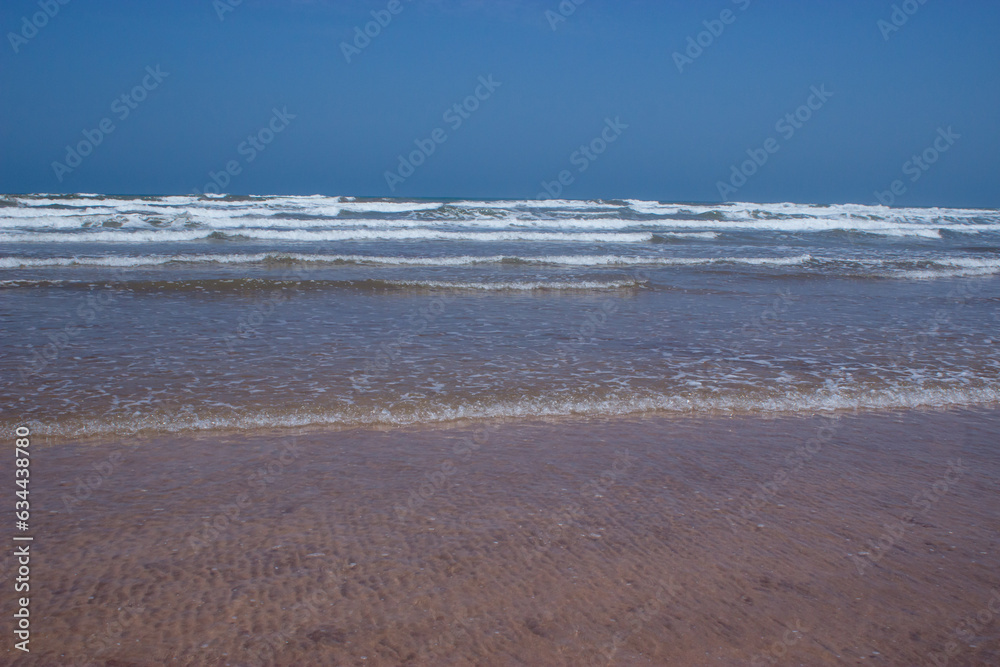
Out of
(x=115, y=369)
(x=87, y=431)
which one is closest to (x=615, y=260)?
(x=115, y=369)

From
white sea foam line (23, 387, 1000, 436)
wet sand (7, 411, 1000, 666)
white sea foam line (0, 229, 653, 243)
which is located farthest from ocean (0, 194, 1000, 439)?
wet sand (7, 411, 1000, 666)

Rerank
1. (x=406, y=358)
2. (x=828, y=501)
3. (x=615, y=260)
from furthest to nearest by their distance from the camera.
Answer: (x=615, y=260), (x=406, y=358), (x=828, y=501)

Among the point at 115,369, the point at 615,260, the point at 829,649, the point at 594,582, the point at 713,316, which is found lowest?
the point at 829,649

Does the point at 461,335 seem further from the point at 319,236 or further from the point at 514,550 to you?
the point at 319,236

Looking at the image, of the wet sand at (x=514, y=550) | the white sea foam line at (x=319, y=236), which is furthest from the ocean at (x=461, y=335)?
the wet sand at (x=514, y=550)

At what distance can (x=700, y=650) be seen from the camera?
2309mm

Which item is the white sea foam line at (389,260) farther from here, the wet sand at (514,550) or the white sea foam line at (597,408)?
the wet sand at (514,550)

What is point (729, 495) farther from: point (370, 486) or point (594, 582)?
point (370, 486)

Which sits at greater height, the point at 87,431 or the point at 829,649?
the point at 87,431

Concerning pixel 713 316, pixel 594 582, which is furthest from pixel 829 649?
pixel 713 316

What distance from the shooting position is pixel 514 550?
2.93m

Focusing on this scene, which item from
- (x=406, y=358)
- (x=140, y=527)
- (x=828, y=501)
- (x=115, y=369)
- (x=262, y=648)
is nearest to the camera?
(x=262, y=648)

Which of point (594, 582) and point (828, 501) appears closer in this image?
point (594, 582)

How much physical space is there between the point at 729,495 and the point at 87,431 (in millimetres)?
3785
